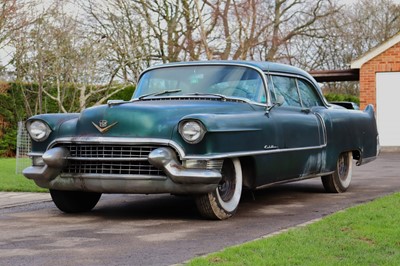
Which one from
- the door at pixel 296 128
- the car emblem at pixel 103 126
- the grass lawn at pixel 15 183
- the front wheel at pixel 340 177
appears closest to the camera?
the car emblem at pixel 103 126

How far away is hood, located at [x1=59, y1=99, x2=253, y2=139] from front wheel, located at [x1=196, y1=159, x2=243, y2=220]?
577mm

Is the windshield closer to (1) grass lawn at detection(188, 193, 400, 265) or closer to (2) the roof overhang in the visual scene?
(1) grass lawn at detection(188, 193, 400, 265)

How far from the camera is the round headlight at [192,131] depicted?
661 centimetres

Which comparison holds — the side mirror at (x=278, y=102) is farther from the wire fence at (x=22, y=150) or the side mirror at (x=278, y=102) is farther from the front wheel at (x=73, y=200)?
the wire fence at (x=22, y=150)

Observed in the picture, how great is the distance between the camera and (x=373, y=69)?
22.8 m

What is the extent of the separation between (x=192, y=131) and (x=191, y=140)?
0.27 feet

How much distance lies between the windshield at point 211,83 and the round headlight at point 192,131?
1.18 m

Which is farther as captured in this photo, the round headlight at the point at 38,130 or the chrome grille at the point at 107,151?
the round headlight at the point at 38,130

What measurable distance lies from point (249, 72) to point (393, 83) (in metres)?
15.6

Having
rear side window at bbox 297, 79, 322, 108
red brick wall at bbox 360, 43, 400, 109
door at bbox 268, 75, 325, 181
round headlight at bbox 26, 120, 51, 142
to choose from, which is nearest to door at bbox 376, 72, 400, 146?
red brick wall at bbox 360, 43, 400, 109

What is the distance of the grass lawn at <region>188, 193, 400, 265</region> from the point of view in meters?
4.76

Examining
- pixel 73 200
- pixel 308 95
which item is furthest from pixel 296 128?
pixel 73 200

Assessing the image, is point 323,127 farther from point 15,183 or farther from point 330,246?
point 15,183

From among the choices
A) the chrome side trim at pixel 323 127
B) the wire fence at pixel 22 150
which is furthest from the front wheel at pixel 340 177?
the wire fence at pixel 22 150
